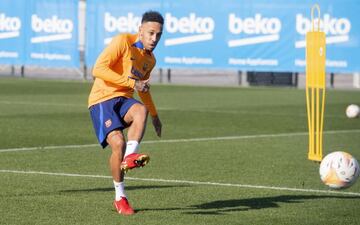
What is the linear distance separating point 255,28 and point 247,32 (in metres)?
0.30

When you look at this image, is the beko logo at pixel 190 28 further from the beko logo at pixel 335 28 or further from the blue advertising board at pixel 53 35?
the blue advertising board at pixel 53 35

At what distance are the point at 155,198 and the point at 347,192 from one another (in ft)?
7.61

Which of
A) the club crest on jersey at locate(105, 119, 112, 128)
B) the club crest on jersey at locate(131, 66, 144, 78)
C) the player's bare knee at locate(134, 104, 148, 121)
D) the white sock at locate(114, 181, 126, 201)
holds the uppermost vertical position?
the club crest on jersey at locate(131, 66, 144, 78)

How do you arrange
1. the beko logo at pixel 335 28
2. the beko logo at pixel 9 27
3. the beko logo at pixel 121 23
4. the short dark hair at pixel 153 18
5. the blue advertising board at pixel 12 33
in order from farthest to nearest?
the beko logo at pixel 9 27 < the blue advertising board at pixel 12 33 < the beko logo at pixel 121 23 < the beko logo at pixel 335 28 < the short dark hair at pixel 153 18

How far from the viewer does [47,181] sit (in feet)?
40.2

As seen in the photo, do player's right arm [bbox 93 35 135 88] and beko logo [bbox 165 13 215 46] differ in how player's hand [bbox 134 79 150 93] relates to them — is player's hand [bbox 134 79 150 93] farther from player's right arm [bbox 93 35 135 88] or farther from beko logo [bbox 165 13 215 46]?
beko logo [bbox 165 13 215 46]

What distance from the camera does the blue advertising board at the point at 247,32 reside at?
32.7 m

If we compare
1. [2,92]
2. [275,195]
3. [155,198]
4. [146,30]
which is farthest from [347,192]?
[2,92]

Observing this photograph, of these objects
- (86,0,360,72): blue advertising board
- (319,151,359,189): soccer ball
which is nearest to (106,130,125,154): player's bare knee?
(319,151,359,189): soccer ball

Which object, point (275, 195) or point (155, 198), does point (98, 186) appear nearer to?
point (155, 198)

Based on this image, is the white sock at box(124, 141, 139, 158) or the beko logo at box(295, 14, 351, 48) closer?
the white sock at box(124, 141, 139, 158)

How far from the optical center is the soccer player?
10.1 m

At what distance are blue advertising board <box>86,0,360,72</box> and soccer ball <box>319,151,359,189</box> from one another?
71.4 ft

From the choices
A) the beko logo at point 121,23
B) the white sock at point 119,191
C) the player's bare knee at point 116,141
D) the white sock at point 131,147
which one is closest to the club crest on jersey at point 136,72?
the player's bare knee at point 116,141
